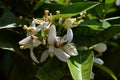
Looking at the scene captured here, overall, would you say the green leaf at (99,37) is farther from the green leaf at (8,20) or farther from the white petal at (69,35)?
the green leaf at (8,20)

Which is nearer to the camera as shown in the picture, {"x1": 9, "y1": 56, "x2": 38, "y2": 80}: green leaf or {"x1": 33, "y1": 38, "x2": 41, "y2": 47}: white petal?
{"x1": 33, "y1": 38, "x2": 41, "y2": 47}: white petal

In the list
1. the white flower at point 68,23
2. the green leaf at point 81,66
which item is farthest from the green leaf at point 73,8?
the green leaf at point 81,66

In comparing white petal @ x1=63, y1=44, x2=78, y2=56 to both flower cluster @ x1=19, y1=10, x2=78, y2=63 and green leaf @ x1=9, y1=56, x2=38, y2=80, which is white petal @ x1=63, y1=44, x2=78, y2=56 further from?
green leaf @ x1=9, y1=56, x2=38, y2=80

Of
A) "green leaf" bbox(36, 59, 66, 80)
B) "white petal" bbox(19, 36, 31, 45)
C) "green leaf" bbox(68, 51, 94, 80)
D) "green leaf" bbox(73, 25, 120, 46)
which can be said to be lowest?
"green leaf" bbox(36, 59, 66, 80)

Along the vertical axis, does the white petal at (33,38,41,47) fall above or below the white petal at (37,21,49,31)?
below

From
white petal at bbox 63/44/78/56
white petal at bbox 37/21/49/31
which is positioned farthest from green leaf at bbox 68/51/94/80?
white petal at bbox 37/21/49/31

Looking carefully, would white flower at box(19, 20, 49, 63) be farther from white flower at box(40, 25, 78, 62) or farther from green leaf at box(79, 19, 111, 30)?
green leaf at box(79, 19, 111, 30)

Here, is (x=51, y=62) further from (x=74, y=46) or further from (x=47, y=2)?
(x=47, y=2)

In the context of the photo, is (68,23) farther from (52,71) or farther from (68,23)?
(52,71)
